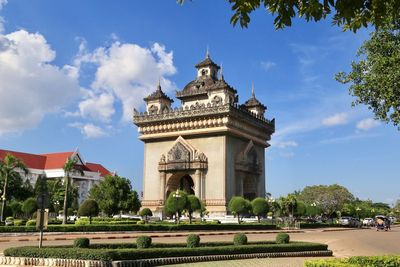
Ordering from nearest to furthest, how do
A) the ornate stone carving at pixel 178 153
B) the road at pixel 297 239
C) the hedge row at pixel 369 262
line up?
the hedge row at pixel 369 262, the road at pixel 297 239, the ornate stone carving at pixel 178 153

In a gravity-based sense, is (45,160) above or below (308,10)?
above

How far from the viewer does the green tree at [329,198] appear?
9525 centimetres

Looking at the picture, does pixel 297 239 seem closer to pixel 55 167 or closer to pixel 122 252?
pixel 122 252

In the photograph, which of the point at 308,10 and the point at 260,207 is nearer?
the point at 308,10

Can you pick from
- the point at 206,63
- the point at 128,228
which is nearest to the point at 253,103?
the point at 206,63

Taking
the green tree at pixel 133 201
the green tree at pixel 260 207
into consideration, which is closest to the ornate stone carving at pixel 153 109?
the green tree at pixel 133 201

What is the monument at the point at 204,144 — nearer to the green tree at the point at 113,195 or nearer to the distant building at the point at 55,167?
the green tree at the point at 113,195

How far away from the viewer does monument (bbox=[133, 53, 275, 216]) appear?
54.2 metres

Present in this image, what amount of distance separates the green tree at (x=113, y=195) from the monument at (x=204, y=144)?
8.60m

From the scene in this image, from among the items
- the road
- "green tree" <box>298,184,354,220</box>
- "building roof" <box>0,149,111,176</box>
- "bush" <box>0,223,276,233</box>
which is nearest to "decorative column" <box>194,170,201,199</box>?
"bush" <box>0,223,276,233</box>

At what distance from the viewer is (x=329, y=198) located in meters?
95.2

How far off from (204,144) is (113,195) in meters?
13.7

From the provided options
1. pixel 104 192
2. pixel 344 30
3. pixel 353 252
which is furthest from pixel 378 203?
pixel 344 30

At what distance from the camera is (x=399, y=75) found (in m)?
18.2
